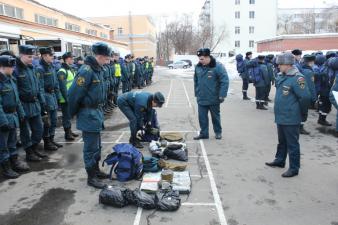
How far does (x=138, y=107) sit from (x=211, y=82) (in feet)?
6.21

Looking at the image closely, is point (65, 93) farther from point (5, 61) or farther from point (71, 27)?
point (71, 27)

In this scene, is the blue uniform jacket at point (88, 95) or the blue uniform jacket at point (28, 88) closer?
the blue uniform jacket at point (88, 95)

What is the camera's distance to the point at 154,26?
9438 centimetres

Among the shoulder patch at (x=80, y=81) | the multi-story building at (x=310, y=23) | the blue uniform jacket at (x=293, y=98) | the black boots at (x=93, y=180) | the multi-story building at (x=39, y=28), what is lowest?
the black boots at (x=93, y=180)

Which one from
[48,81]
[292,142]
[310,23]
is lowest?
[292,142]

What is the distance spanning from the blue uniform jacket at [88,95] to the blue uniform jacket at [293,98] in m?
2.88

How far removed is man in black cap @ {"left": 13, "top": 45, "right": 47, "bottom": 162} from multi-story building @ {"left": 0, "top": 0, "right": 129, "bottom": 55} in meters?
7.13

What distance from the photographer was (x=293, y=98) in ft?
18.0

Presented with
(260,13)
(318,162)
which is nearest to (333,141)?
(318,162)

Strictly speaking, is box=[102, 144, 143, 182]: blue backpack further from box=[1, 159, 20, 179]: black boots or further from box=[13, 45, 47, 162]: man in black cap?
box=[13, 45, 47, 162]: man in black cap

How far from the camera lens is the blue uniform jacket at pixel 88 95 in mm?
5000

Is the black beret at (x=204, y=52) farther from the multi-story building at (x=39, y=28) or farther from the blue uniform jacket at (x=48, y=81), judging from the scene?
the multi-story building at (x=39, y=28)

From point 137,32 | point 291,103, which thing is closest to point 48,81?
point 291,103

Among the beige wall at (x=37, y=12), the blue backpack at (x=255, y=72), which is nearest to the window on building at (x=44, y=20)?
the beige wall at (x=37, y=12)
